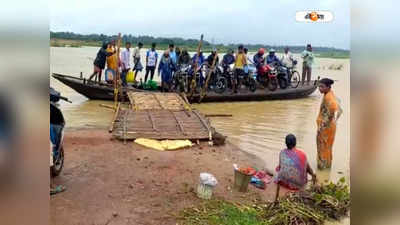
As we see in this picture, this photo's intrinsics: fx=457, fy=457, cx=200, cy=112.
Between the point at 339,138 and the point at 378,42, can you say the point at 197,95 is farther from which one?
the point at 378,42

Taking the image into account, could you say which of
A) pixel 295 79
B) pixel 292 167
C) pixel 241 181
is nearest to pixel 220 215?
pixel 241 181

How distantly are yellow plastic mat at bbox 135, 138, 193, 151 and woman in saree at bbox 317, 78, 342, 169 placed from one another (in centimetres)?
166

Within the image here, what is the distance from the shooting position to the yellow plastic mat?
215 inches

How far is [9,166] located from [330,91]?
3.57 meters

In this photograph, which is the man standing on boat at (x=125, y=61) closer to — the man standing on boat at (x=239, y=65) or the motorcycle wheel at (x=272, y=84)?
the man standing on boat at (x=239, y=65)

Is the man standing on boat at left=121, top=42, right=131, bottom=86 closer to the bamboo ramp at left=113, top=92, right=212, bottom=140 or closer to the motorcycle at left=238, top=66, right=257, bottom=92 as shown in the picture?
the bamboo ramp at left=113, top=92, right=212, bottom=140

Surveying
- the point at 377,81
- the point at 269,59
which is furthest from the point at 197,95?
the point at 377,81

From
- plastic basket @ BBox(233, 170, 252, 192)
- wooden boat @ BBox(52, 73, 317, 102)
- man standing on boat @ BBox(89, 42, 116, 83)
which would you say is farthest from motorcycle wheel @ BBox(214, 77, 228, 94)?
plastic basket @ BBox(233, 170, 252, 192)

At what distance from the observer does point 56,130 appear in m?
3.73

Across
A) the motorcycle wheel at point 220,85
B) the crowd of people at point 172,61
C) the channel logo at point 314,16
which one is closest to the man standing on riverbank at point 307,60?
the crowd of people at point 172,61

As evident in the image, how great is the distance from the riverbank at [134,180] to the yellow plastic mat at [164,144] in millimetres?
102

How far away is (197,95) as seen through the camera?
10.7 metres

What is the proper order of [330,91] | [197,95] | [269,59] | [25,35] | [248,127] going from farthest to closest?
[269,59], [197,95], [248,127], [330,91], [25,35]

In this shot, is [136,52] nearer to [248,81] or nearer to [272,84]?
[248,81]
